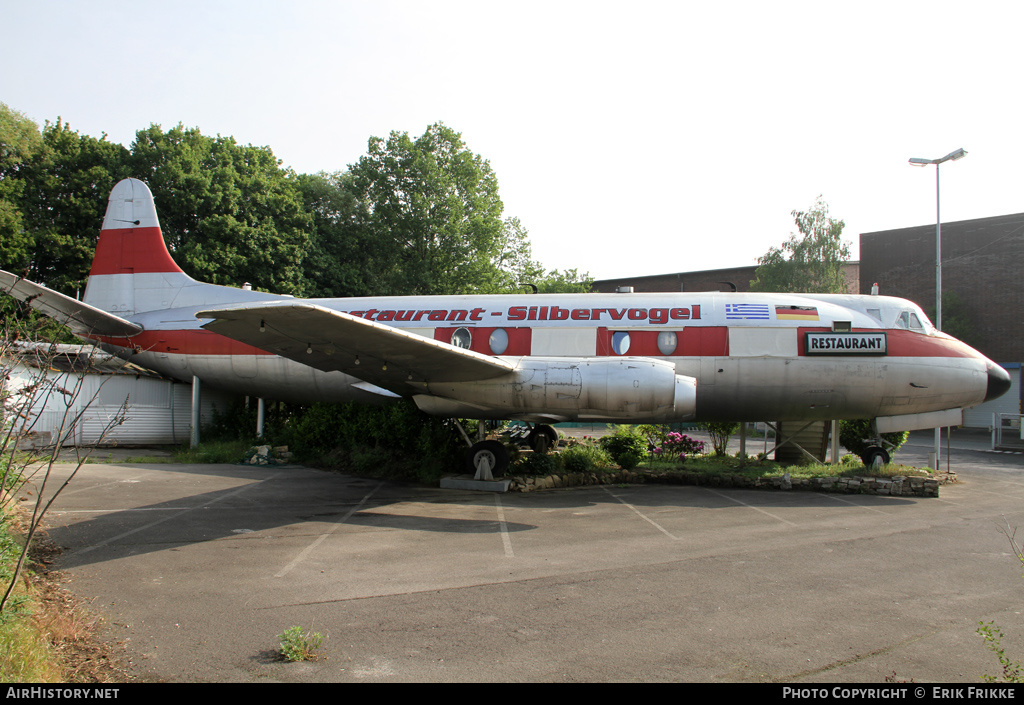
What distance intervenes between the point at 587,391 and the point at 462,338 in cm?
368

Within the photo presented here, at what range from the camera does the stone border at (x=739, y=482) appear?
1285cm

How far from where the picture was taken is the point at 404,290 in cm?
3591

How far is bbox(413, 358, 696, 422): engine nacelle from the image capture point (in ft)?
36.6

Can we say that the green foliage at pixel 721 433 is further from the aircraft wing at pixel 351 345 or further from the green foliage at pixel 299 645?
the green foliage at pixel 299 645

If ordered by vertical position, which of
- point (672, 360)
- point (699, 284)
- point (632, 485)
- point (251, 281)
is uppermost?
point (699, 284)

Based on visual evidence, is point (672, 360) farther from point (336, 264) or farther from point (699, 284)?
point (699, 284)

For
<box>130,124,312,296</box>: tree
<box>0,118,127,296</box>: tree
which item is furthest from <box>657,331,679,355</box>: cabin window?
<box>0,118,127,296</box>: tree

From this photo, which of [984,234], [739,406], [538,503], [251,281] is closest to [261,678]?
[538,503]

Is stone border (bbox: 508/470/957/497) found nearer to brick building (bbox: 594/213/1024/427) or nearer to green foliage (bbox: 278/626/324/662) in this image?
green foliage (bbox: 278/626/324/662)

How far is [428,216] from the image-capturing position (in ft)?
122

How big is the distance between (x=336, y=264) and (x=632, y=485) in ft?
84.7

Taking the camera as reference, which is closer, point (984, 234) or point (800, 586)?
point (800, 586)

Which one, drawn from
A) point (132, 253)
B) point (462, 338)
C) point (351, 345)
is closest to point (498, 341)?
point (462, 338)

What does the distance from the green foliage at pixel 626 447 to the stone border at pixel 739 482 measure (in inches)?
42.0
